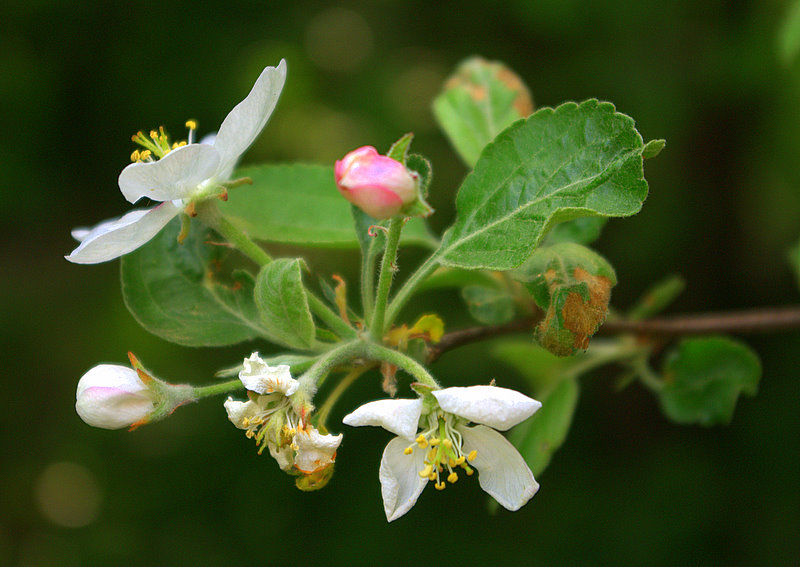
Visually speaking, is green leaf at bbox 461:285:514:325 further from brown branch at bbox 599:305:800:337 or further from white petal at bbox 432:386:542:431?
white petal at bbox 432:386:542:431

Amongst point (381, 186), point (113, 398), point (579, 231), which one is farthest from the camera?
point (579, 231)

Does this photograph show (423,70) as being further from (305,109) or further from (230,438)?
(230,438)

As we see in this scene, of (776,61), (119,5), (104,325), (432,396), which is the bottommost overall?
(104,325)

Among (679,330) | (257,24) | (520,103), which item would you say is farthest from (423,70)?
(679,330)

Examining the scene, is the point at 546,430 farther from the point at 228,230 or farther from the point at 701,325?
the point at 228,230

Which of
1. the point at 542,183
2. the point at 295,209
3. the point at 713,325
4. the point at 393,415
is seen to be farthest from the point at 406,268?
the point at 393,415

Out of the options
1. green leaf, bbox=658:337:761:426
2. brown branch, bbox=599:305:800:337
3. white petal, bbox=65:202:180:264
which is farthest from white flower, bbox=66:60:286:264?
green leaf, bbox=658:337:761:426
